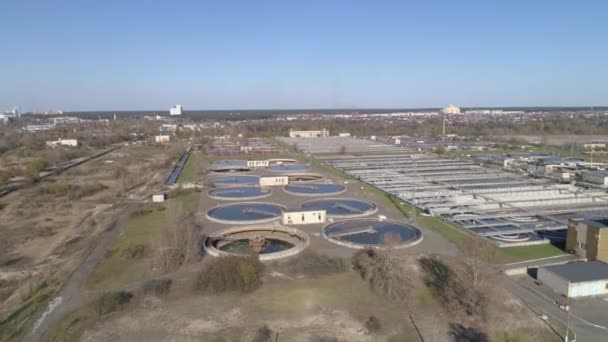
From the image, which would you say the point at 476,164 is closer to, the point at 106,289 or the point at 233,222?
the point at 233,222

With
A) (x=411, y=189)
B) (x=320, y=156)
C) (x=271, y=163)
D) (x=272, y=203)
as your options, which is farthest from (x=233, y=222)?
(x=320, y=156)

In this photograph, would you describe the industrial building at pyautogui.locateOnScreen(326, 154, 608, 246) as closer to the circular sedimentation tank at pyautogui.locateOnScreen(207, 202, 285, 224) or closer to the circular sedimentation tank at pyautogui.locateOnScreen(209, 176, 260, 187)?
the circular sedimentation tank at pyautogui.locateOnScreen(207, 202, 285, 224)

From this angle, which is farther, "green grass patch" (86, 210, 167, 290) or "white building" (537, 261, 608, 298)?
"green grass patch" (86, 210, 167, 290)

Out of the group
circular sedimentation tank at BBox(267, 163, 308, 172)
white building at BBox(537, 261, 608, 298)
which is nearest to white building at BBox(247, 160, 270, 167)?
circular sedimentation tank at BBox(267, 163, 308, 172)

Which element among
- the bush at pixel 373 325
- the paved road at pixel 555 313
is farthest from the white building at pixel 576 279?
the bush at pixel 373 325

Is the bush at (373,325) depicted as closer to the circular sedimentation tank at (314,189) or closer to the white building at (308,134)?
the circular sedimentation tank at (314,189)
